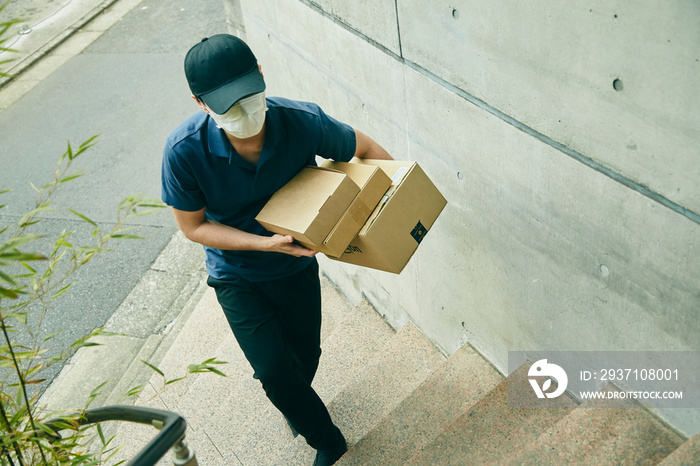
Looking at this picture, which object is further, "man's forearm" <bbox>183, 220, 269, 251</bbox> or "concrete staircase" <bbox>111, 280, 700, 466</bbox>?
"man's forearm" <bbox>183, 220, 269, 251</bbox>

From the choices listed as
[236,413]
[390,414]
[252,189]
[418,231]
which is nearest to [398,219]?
[418,231]

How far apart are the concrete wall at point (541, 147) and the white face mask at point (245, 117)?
2.13 feet

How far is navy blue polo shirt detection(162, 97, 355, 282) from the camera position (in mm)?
2590

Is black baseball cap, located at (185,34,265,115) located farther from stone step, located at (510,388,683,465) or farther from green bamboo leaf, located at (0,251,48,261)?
stone step, located at (510,388,683,465)

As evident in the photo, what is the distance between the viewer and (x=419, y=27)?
8.26 ft

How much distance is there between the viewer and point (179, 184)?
2600 mm

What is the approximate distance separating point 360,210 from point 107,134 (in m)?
5.67

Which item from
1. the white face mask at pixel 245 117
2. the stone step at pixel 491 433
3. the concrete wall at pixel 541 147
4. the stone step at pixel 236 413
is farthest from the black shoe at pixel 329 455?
the white face mask at pixel 245 117

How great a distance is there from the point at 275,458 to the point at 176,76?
5.94 m

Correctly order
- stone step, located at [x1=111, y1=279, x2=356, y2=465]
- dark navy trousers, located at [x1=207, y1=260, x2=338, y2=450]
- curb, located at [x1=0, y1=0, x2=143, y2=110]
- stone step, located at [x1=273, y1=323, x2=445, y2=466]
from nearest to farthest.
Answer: dark navy trousers, located at [x1=207, y1=260, x2=338, y2=450] → stone step, located at [x1=273, y1=323, x2=445, y2=466] → stone step, located at [x1=111, y1=279, x2=356, y2=465] → curb, located at [x1=0, y1=0, x2=143, y2=110]

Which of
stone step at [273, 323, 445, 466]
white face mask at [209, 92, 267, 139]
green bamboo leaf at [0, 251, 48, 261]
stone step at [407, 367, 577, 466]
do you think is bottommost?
stone step at [273, 323, 445, 466]

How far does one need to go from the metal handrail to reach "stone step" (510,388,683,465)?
1311mm

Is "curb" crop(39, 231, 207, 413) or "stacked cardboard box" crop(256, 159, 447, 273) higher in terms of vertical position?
"stacked cardboard box" crop(256, 159, 447, 273)

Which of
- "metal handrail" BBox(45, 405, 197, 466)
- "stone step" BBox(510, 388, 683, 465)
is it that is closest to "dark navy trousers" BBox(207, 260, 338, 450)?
"metal handrail" BBox(45, 405, 197, 466)
